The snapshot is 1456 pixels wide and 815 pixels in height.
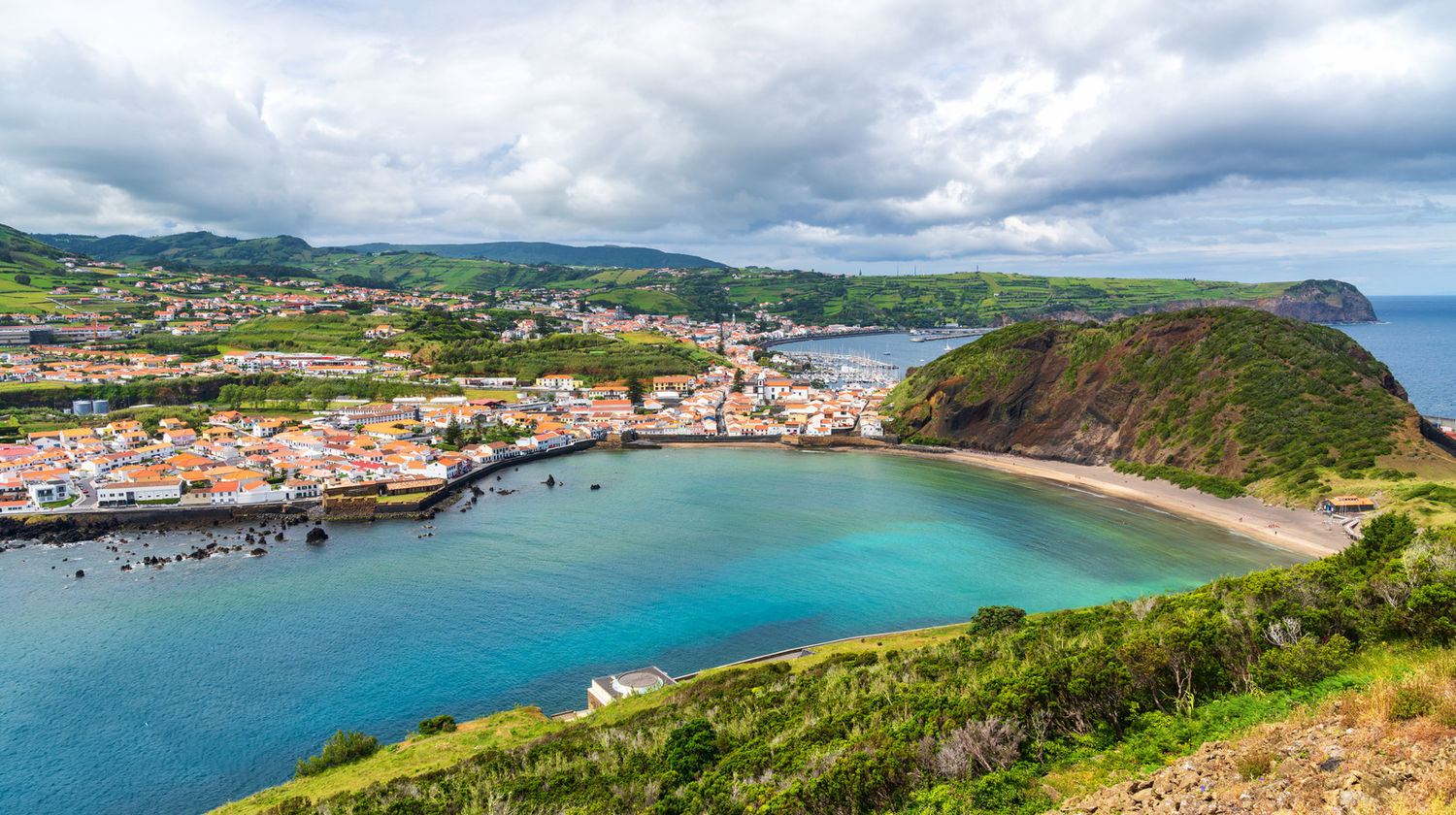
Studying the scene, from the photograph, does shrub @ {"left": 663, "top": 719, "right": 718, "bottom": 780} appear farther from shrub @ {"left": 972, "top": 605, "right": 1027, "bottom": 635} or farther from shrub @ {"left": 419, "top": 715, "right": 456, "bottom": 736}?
shrub @ {"left": 972, "top": 605, "right": 1027, "bottom": 635}

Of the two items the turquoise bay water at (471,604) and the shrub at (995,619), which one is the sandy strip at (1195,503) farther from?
the shrub at (995,619)

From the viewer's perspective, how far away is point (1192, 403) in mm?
49188

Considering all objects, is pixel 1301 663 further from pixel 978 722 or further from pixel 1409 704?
pixel 978 722

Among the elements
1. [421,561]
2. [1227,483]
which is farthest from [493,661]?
[1227,483]

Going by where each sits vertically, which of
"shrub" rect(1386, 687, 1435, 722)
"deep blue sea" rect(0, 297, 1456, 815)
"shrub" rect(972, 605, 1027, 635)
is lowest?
"deep blue sea" rect(0, 297, 1456, 815)

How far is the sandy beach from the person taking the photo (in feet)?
112

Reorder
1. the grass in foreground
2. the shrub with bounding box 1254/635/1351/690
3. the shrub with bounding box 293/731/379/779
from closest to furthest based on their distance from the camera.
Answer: the shrub with bounding box 1254/635/1351/690, the grass in foreground, the shrub with bounding box 293/731/379/779

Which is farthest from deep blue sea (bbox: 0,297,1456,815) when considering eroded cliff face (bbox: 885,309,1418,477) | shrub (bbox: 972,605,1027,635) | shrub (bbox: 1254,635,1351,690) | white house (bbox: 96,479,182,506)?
shrub (bbox: 1254,635,1351,690)

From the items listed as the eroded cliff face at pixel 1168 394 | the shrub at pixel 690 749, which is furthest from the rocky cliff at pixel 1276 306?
the shrub at pixel 690 749

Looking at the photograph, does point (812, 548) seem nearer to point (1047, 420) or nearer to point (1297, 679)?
point (1297, 679)

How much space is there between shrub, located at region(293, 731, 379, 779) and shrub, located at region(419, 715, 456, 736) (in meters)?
1.18

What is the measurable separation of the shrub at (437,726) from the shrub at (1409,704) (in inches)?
758

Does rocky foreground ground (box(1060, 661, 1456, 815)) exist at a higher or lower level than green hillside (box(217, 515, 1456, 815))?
higher

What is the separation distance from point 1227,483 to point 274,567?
172 feet
